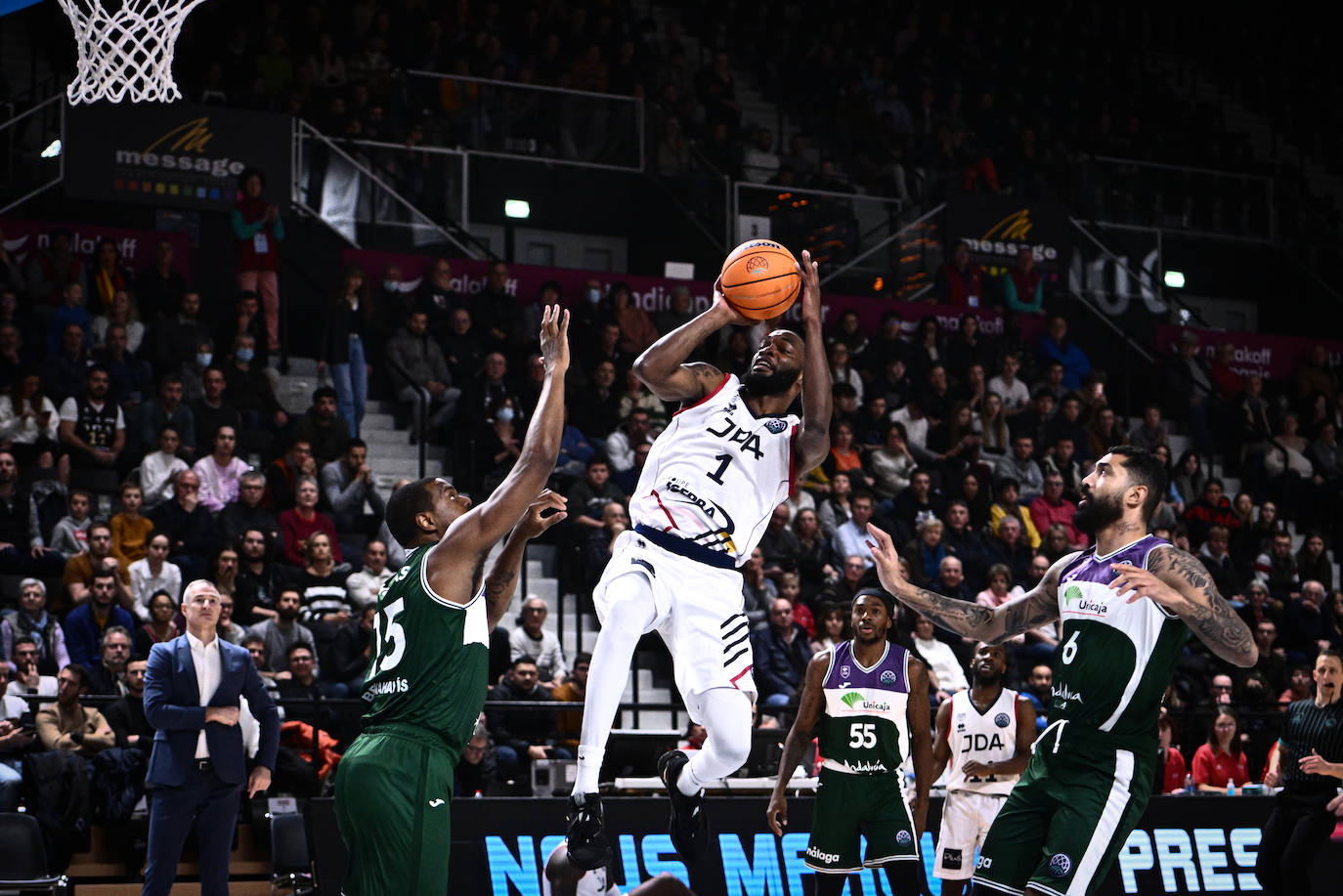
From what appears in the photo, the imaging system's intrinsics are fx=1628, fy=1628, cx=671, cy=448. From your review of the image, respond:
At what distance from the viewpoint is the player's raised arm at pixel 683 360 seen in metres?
7.19

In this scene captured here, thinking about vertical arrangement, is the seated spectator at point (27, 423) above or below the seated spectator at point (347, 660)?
above

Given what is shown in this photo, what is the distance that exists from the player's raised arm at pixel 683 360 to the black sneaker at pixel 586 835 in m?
1.85

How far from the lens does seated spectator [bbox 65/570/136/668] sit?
1172cm

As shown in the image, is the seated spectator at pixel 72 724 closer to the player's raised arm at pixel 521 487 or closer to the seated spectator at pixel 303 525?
the seated spectator at pixel 303 525

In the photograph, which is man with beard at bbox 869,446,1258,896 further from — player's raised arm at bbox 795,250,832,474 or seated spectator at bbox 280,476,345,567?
seated spectator at bbox 280,476,345,567

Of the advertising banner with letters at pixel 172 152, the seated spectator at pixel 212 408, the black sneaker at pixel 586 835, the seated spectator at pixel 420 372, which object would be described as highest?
the advertising banner with letters at pixel 172 152

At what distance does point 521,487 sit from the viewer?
5.95 metres

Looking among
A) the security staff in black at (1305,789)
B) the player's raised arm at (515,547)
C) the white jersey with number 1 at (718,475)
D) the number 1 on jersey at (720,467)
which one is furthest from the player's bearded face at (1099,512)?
the security staff in black at (1305,789)

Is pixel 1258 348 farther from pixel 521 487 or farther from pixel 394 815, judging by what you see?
pixel 394 815

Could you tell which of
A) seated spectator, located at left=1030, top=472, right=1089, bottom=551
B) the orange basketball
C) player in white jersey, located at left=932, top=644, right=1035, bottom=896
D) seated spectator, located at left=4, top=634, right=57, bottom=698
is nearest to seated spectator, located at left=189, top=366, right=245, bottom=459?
seated spectator, located at left=4, top=634, right=57, bottom=698

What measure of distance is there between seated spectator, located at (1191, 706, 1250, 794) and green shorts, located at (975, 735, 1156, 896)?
7.50 meters

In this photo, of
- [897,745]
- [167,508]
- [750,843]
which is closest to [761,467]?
[897,745]

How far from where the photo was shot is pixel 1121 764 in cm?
653

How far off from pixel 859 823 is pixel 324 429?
716 cm
